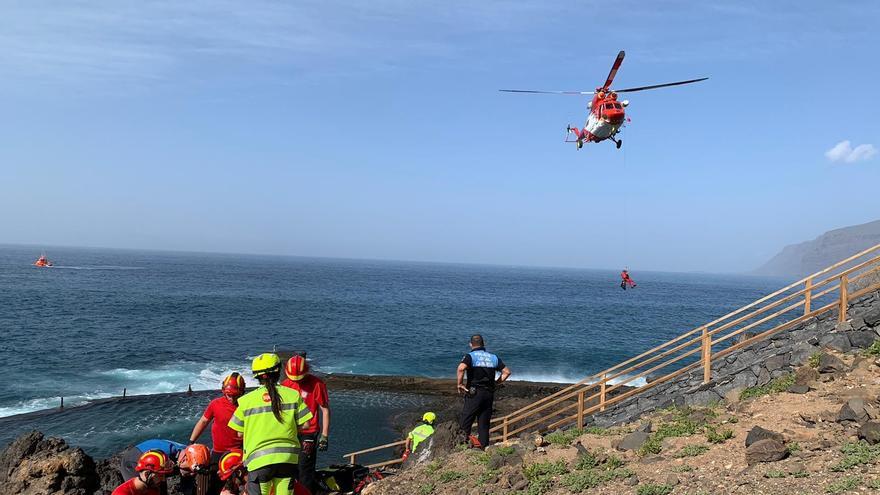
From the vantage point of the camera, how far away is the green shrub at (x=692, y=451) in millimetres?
7809

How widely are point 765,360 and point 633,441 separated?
12.6 ft

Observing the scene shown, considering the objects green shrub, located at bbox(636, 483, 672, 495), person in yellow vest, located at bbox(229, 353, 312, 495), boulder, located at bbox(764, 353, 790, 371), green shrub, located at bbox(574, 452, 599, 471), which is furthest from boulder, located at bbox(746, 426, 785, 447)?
person in yellow vest, located at bbox(229, 353, 312, 495)

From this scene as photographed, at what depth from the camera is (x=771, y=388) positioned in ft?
31.6

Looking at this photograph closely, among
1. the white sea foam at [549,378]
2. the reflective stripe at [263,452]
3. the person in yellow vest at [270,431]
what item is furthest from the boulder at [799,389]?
the white sea foam at [549,378]

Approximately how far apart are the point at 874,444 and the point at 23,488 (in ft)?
42.1

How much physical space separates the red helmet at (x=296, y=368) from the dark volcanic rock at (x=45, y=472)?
5.08 meters

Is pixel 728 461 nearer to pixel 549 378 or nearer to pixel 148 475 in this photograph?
pixel 148 475

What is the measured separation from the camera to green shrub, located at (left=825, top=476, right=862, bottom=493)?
5.70 meters

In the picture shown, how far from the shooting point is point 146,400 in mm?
28844

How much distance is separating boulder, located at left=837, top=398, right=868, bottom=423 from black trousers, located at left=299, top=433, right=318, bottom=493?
761 centimetres

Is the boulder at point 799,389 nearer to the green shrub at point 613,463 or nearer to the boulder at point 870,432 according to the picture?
the boulder at point 870,432

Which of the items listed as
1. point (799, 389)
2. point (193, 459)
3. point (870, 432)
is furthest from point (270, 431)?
point (799, 389)

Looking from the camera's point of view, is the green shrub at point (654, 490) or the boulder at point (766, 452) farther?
the boulder at point (766, 452)

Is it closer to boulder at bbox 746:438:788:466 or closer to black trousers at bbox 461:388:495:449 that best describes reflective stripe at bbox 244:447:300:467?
black trousers at bbox 461:388:495:449
